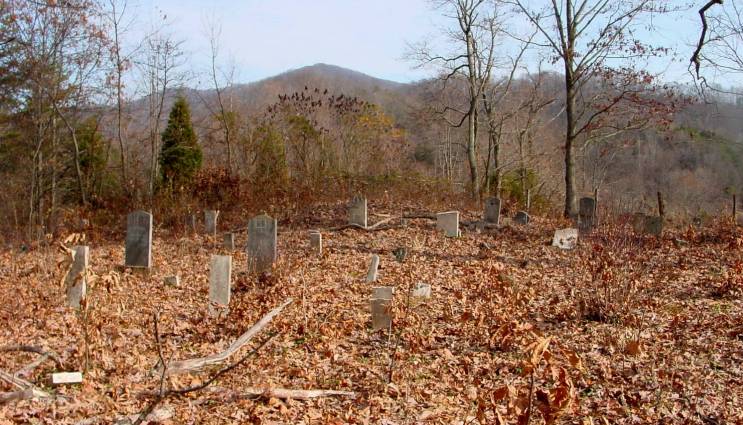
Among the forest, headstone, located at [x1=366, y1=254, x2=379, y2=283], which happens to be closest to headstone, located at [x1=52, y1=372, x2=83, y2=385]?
the forest

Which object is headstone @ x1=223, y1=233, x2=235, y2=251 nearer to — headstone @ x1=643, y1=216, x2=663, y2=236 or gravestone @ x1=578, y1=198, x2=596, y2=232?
gravestone @ x1=578, y1=198, x2=596, y2=232

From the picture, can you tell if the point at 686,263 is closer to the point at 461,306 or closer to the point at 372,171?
the point at 461,306

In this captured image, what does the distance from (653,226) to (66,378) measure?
13.5m

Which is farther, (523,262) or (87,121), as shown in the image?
(87,121)

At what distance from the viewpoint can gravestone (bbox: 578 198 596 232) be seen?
49.2ft

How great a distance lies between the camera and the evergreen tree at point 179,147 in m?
22.8

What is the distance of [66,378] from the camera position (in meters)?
4.96

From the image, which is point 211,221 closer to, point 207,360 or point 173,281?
point 173,281

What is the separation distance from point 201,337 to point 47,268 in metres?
4.50

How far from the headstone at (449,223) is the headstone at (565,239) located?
2320 millimetres

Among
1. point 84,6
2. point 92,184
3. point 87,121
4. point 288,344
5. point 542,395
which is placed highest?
point 84,6

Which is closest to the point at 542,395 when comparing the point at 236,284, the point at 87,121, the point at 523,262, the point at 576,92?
the point at 236,284

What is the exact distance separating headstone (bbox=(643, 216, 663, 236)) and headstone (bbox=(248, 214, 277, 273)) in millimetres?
9055

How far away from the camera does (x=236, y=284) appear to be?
30.3 feet
